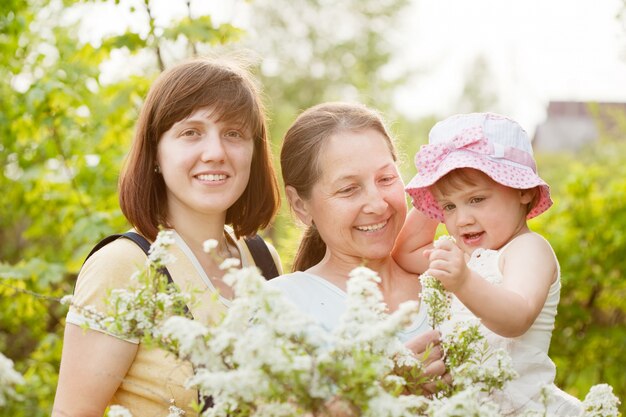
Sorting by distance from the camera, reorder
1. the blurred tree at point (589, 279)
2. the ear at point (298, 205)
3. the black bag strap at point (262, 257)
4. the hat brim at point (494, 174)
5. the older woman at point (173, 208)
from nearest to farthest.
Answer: the hat brim at point (494, 174) → the older woman at point (173, 208) → the ear at point (298, 205) → the black bag strap at point (262, 257) → the blurred tree at point (589, 279)

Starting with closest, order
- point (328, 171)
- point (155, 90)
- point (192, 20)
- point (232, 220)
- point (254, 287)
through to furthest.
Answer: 1. point (254, 287)
2. point (328, 171)
3. point (155, 90)
4. point (232, 220)
5. point (192, 20)

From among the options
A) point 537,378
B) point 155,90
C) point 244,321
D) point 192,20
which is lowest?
point 537,378

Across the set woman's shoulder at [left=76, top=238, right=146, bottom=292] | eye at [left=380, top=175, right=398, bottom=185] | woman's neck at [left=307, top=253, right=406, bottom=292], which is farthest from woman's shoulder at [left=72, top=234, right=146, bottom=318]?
eye at [left=380, top=175, right=398, bottom=185]

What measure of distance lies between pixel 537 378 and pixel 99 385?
5.15 ft

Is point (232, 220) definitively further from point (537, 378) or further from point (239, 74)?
point (537, 378)

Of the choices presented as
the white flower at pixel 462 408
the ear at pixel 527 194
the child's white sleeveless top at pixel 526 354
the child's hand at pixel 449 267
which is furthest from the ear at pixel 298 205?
the white flower at pixel 462 408

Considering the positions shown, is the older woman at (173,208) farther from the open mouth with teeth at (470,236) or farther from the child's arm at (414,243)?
the open mouth with teeth at (470,236)

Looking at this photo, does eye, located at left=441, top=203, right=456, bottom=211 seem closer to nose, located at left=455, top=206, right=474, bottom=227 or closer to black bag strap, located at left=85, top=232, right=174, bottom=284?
nose, located at left=455, top=206, right=474, bottom=227

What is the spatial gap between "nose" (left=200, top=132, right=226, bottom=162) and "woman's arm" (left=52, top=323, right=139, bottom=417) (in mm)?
786

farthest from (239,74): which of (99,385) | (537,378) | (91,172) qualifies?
(91,172)

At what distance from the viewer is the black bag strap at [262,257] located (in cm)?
368

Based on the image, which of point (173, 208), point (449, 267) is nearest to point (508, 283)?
point (449, 267)

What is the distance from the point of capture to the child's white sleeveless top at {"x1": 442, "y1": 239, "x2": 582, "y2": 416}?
270 centimetres

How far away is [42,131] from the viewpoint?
6.24 meters
